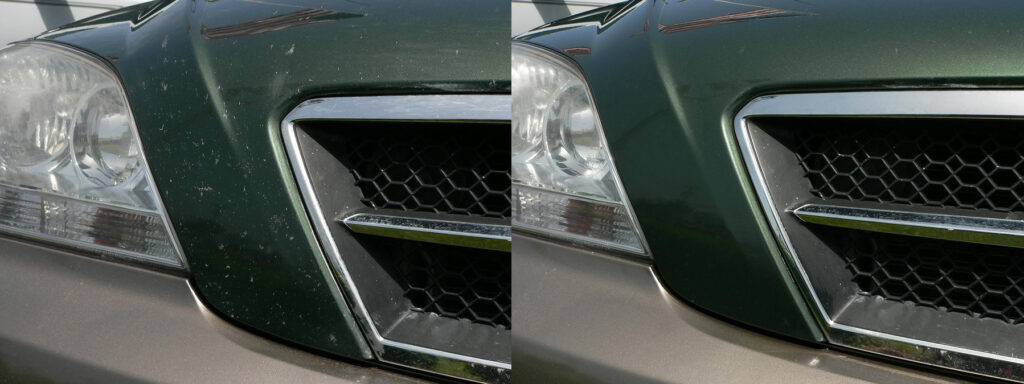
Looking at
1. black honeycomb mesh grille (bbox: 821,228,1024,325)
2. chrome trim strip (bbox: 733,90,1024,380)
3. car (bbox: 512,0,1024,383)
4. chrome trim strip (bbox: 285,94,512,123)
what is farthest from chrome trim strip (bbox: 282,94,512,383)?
black honeycomb mesh grille (bbox: 821,228,1024,325)

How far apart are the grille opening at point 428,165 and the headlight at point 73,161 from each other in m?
0.24

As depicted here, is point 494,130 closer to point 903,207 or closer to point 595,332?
point 595,332

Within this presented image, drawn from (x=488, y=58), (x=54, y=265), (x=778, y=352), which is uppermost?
(x=488, y=58)

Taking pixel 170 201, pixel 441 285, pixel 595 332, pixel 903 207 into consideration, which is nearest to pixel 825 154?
pixel 903 207

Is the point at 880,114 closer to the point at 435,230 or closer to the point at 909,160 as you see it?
the point at 909,160

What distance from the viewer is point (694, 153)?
91 centimetres

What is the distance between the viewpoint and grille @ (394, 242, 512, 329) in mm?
902

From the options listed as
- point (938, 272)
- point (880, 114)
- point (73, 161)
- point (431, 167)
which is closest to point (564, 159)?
point (431, 167)

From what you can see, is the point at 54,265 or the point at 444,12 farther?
the point at 54,265

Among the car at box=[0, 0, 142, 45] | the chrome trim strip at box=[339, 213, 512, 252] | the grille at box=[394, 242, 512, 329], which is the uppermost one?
the car at box=[0, 0, 142, 45]

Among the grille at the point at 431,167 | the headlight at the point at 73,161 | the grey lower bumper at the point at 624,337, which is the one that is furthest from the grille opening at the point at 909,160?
the headlight at the point at 73,161

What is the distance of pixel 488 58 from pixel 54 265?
0.61 meters

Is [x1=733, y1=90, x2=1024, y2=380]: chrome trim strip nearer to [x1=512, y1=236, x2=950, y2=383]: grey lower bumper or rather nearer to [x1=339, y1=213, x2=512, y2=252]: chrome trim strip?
[x1=512, y1=236, x2=950, y2=383]: grey lower bumper

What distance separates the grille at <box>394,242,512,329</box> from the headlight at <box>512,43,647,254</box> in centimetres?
7
